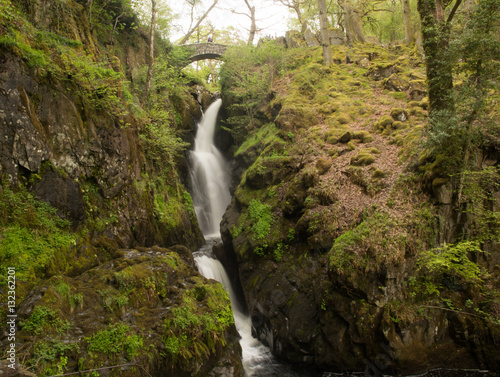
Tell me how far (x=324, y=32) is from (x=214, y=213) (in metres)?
12.1

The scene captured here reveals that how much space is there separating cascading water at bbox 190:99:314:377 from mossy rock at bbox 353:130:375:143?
7349 mm

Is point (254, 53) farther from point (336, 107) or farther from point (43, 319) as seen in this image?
point (43, 319)

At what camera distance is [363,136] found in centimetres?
1134

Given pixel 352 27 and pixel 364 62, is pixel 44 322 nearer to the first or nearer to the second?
pixel 364 62

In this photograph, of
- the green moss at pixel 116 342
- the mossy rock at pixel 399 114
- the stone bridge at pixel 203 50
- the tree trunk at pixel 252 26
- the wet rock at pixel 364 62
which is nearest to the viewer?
the green moss at pixel 116 342

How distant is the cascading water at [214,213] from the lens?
820cm

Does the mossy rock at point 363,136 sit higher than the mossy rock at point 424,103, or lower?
lower

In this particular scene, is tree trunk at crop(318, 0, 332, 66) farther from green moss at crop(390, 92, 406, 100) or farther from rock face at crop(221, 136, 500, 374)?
rock face at crop(221, 136, 500, 374)

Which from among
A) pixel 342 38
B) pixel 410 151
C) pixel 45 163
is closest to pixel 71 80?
pixel 45 163

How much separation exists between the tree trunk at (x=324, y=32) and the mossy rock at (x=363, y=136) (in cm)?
778

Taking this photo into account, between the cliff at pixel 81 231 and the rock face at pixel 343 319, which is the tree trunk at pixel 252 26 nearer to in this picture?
the cliff at pixel 81 231

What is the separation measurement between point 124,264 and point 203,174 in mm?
11319

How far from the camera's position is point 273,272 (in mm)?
9594

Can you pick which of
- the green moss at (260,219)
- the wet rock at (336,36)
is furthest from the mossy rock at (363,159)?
the wet rock at (336,36)
